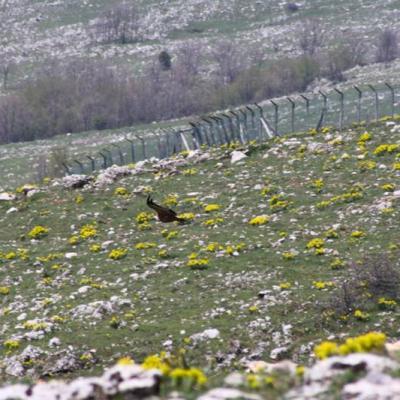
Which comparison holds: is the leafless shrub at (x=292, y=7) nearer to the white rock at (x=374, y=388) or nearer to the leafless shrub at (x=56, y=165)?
the leafless shrub at (x=56, y=165)

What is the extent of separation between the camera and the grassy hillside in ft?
61.3

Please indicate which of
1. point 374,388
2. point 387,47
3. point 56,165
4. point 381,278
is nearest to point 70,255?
point 381,278

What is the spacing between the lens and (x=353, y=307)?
1881 cm

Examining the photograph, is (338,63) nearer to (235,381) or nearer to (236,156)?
(236,156)

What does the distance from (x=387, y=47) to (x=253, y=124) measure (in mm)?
78291

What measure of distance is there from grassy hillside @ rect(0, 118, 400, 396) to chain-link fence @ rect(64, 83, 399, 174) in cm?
759

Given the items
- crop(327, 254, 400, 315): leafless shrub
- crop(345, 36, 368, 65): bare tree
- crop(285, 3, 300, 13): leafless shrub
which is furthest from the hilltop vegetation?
crop(327, 254, 400, 315): leafless shrub

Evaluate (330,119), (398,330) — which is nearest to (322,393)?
(398,330)

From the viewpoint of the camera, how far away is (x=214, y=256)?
22906 millimetres

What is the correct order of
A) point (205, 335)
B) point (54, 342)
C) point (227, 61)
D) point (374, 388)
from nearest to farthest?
point (374, 388) → point (205, 335) → point (54, 342) → point (227, 61)

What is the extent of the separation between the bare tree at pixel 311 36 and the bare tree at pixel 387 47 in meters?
13.2

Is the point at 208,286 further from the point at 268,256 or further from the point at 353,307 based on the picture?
the point at 353,307

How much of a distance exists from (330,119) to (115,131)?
152 ft

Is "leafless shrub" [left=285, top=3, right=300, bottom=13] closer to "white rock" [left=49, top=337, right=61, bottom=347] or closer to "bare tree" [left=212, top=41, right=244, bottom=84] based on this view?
"bare tree" [left=212, top=41, right=244, bottom=84]
